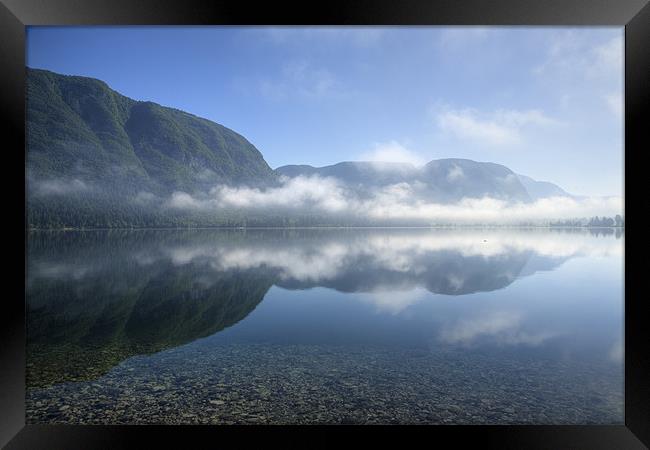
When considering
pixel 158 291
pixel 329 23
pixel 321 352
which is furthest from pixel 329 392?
pixel 158 291

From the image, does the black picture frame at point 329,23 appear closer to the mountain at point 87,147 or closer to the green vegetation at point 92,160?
the green vegetation at point 92,160

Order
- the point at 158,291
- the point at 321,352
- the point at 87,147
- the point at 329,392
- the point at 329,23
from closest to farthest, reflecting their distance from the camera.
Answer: the point at 329,23
the point at 329,392
the point at 321,352
the point at 158,291
the point at 87,147

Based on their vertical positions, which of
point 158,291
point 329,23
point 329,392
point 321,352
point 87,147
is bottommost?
point 158,291

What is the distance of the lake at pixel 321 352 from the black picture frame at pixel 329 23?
7.14 feet

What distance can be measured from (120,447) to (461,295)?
831 inches

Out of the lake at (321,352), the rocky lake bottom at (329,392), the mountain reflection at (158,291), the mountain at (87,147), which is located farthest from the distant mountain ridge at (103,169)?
the rocky lake bottom at (329,392)

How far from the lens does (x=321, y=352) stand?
10.1 m

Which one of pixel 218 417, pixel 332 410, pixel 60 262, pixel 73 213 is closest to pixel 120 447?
pixel 218 417

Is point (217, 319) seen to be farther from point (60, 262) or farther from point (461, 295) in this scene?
point (60, 262)

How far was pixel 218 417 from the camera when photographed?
217 inches

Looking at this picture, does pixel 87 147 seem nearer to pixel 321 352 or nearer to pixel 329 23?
pixel 321 352

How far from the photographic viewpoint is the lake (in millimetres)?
6062

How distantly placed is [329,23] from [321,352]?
8475mm

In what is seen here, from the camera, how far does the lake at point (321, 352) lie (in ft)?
19.9
